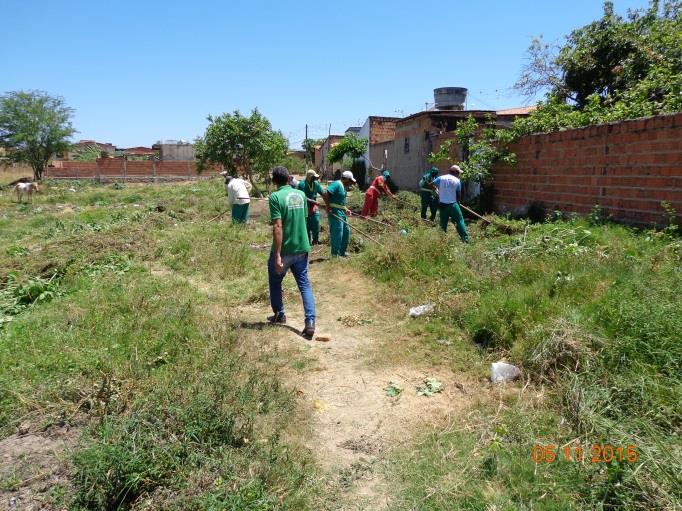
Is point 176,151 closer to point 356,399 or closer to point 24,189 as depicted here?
point 24,189

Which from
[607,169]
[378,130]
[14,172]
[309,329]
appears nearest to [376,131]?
[378,130]

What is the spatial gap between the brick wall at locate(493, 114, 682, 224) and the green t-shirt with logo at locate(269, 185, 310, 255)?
4345 mm

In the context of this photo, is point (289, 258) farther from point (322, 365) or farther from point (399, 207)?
point (399, 207)

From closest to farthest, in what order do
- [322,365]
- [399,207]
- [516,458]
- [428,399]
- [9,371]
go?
1. [516,458]
2. [9,371]
3. [428,399]
4. [322,365]
5. [399,207]

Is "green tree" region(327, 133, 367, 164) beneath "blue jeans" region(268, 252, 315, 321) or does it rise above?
above

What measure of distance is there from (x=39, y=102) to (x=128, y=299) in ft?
107

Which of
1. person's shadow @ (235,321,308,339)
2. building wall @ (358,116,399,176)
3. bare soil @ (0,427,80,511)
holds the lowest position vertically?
person's shadow @ (235,321,308,339)

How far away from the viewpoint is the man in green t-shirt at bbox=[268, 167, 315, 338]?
15.8ft

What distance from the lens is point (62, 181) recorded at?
30.1 m

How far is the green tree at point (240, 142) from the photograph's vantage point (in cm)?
1939

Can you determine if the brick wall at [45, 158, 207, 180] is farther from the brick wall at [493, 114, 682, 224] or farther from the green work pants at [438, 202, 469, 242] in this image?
the brick wall at [493, 114, 682, 224]

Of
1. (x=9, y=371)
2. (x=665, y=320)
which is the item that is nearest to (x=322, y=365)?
(x=9, y=371)
